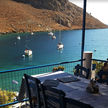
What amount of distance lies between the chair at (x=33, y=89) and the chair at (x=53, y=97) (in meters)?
0.19

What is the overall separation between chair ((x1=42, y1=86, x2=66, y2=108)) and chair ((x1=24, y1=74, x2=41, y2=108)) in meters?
0.19

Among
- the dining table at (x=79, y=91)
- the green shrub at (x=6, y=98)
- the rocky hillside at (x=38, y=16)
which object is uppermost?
the rocky hillside at (x=38, y=16)

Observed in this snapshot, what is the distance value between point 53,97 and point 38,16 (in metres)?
89.1

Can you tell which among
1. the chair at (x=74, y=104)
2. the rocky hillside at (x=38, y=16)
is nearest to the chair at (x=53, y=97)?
the chair at (x=74, y=104)

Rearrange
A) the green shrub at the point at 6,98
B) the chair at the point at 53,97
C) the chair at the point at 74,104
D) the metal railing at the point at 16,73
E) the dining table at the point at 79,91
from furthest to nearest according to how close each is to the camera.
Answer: the green shrub at the point at 6,98 → the metal railing at the point at 16,73 → the dining table at the point at 79,91 → the chair at the point at 53,97 → the chair at the point at 74,104

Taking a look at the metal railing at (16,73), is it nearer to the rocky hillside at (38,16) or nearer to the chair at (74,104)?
the chair at (74,104)

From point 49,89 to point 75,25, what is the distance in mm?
104975

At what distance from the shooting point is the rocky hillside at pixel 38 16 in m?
76.6

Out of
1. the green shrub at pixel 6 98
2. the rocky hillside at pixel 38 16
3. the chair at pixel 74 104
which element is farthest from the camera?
the rocky hillside at pixel 38 16

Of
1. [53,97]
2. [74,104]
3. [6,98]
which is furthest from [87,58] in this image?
[6,98]

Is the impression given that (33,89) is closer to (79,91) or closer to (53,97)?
(53,97)

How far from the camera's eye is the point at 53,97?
1.85 metres

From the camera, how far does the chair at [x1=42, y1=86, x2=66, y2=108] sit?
1.71 m

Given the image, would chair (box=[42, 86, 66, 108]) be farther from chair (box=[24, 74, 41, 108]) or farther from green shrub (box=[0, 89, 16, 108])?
green shrub (box=[0, 89, 16, 108])
